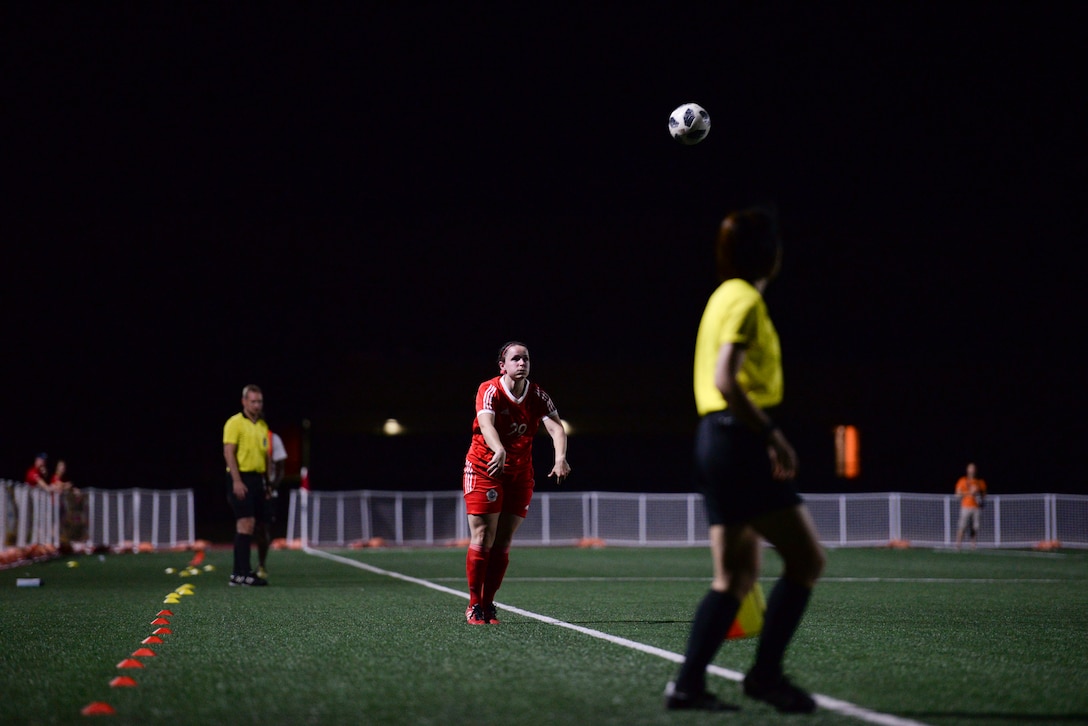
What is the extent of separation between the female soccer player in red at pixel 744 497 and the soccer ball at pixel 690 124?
639 cm

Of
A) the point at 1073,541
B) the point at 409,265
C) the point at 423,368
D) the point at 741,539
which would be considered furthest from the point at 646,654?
the point at 423,368

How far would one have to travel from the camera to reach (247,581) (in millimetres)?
14133

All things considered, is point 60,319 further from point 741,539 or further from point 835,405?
point 741,539

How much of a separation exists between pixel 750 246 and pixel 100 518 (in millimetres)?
26318

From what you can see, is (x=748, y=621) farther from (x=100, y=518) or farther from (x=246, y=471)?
(x=100, y=518)

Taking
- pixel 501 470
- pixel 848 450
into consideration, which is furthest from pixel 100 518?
pixel 848 450

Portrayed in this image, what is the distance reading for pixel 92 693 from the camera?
5.52m

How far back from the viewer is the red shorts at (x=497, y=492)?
920 cm

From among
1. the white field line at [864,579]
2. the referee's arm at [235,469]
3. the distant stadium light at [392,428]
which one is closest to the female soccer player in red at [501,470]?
the referee's arm at [235,469]

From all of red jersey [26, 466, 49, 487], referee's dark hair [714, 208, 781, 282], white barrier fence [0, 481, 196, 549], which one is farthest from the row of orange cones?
red jersey [26, 466, 49, 487]

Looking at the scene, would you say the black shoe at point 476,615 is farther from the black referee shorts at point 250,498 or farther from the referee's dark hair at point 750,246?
the black referee shorts at point 250,498

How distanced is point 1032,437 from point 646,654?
42.4 m

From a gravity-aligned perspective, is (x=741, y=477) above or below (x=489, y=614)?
above

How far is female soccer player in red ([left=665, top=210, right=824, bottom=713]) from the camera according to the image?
475 centimetres
